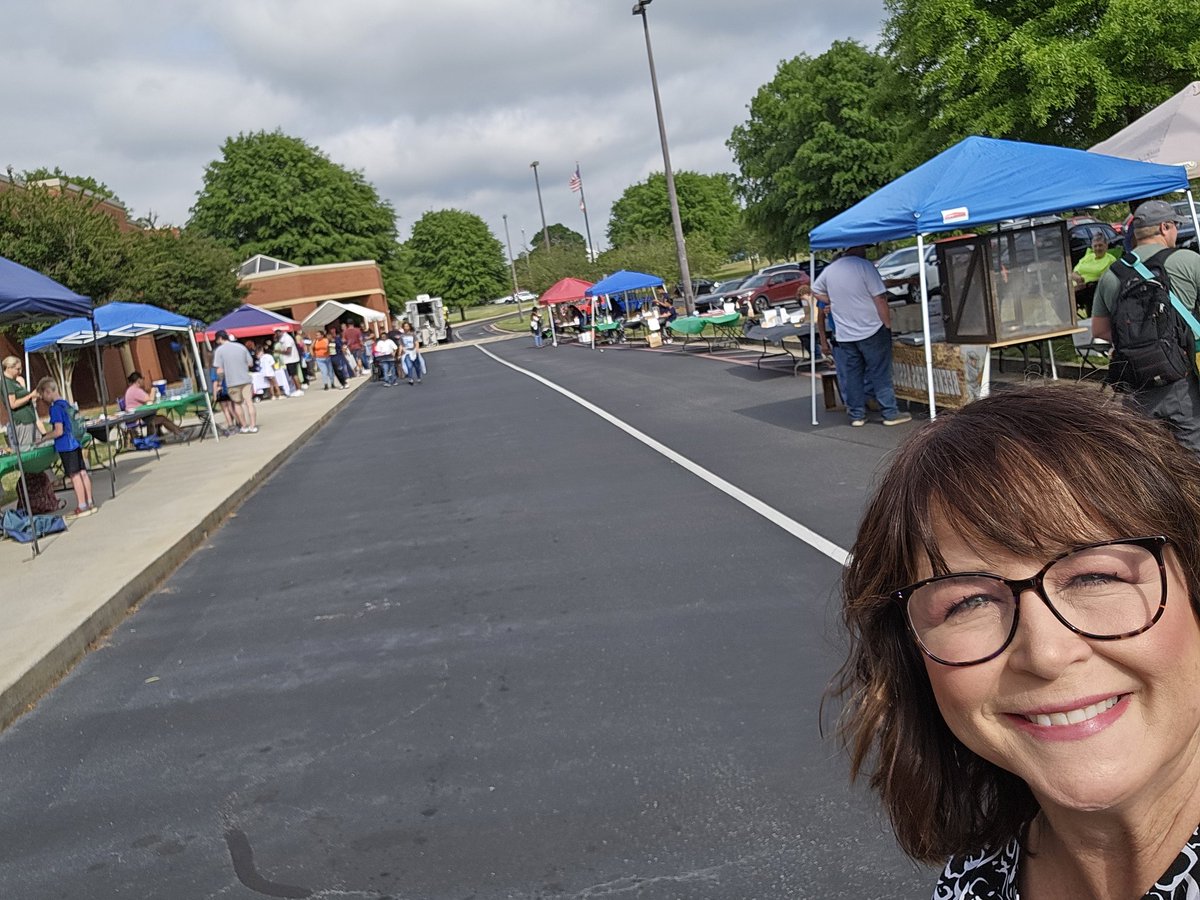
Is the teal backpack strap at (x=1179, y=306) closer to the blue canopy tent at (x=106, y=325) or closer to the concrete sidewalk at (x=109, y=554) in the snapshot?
the concrete sidewalk at (x=109, y=554)

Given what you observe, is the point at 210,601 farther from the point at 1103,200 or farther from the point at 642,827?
the point at 1103,200

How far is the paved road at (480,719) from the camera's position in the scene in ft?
11.8

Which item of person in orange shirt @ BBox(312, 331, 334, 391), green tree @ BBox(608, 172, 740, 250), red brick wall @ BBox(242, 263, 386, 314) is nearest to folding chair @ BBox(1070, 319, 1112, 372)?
person in orange shirt @ BBox(312, 331, 334, 391)

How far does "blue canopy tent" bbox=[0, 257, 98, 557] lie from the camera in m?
10.1

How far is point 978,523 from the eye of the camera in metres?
1.51

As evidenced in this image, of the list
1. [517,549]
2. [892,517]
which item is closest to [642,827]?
[892,517]

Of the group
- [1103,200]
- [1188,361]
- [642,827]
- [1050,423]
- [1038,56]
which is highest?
[1038,56]

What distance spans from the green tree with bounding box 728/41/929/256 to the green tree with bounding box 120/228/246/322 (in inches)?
1056

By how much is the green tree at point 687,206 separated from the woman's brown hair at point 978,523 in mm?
114368

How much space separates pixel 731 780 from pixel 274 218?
80239 mm

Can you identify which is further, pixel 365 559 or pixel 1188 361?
pixel 365 559

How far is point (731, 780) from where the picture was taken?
393 cm

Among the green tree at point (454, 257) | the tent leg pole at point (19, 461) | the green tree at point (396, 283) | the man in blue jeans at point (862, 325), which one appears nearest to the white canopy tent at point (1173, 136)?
the man in blue jeans at point (862, 325)

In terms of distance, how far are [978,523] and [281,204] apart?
270ft
